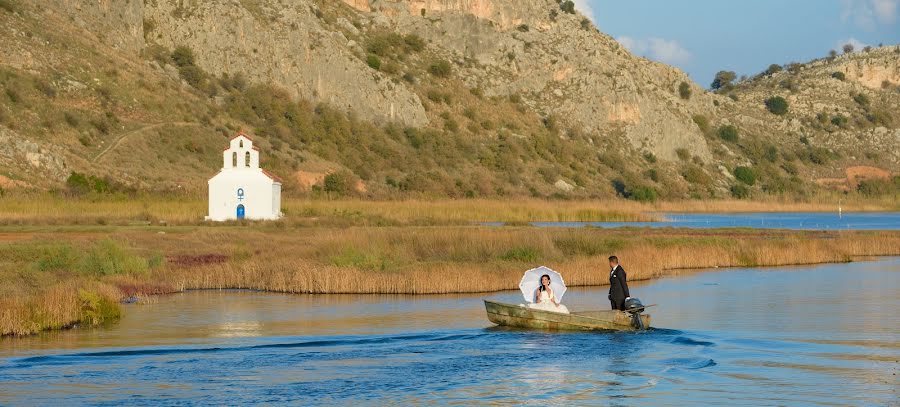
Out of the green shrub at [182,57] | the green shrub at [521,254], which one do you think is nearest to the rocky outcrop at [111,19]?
the green shrub at [182,57]

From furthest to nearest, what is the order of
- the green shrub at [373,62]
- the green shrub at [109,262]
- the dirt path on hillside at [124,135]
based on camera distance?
the green shrub at [373,62], the dirt path on hillside at [124,135], the green shrub at [109,262]

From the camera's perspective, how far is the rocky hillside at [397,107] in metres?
95.2

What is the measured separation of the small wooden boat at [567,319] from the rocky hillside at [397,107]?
173 feet


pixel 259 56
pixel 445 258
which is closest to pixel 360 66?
pixel 259 56

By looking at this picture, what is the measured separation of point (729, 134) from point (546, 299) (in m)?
129

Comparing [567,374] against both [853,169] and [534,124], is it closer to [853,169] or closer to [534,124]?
[534,124]

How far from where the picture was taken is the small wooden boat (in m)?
30.6

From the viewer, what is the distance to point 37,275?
37.8 metres

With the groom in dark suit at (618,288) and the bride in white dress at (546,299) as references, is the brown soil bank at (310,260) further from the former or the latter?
the groom in dark suit at (618,288)

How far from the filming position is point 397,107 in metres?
124

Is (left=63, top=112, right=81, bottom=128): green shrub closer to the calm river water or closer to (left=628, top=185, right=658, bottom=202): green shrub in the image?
(left=628, top=185, right=658, bottom=202): green shrub

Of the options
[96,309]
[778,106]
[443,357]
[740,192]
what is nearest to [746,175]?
[740,192]

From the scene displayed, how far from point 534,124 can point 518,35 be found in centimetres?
1650

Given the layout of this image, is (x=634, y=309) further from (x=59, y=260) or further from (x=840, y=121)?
(x=840, y=121)
